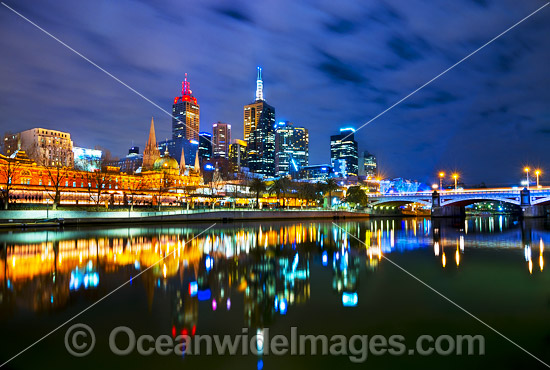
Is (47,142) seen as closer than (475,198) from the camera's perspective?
No

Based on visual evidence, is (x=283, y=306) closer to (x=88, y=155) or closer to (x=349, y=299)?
(x=349, y=299)

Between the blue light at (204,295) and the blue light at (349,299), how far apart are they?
Result: 3.54 metres

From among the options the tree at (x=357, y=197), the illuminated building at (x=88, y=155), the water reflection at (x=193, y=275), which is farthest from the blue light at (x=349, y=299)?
the illuminated building at (x=88, y=155)

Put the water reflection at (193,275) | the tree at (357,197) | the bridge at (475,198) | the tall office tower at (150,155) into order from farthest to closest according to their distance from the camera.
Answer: the tall office tower at (150,155), the tree at (357,197), the bridge at (475,198), the water reflection at (193,275)

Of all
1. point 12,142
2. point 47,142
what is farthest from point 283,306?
point 12,142

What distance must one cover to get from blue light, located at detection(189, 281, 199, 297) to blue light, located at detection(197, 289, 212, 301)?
0.14 metres

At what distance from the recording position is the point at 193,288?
392 inches

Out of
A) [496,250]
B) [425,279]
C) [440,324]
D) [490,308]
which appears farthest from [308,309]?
[496,250]

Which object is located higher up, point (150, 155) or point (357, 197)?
point (150, 155)

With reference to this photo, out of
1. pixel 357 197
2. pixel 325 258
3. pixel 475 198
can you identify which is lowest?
pixel 325 258

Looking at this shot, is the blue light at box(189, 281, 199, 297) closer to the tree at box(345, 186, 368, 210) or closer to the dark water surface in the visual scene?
the dark water surface

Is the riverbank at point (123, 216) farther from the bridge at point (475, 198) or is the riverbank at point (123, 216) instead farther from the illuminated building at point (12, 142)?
the illuminated building at point (12, 142)

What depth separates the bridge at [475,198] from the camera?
76188 millimetres

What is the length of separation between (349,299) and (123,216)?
49886 mm
